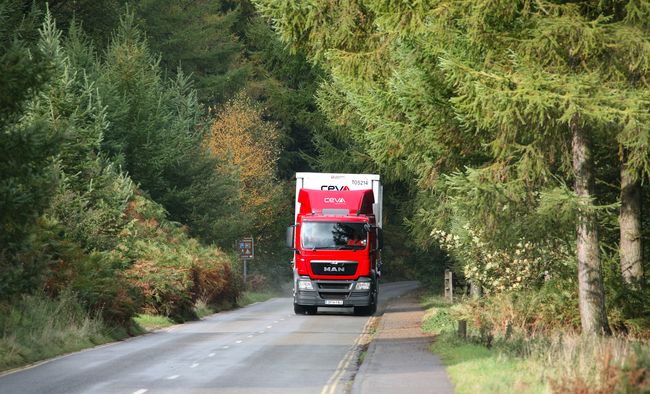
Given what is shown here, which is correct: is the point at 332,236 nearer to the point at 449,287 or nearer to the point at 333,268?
the point at 333,268

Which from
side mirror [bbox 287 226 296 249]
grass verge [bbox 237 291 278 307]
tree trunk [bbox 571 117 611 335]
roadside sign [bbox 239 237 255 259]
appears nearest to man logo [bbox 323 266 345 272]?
side mirror [bbox 287 226 296 249]

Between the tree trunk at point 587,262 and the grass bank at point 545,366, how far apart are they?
1.49 m

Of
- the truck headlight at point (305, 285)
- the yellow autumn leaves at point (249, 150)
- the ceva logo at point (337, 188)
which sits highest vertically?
the yellow autumn leaves at point (249, 150)

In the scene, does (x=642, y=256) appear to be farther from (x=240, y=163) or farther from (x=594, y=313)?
(x=240, y=163)

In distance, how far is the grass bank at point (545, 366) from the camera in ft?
45.4

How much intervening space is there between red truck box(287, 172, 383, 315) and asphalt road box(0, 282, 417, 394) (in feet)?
15.4

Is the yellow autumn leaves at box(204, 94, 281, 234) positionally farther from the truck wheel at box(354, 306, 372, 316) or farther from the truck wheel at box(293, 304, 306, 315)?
the truck wheel at box(354, 306, 372, 316)

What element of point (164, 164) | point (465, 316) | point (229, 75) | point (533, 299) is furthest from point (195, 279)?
point (229, 75)

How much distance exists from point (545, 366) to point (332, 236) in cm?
2449

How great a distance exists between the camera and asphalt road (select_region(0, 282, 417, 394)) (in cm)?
1881

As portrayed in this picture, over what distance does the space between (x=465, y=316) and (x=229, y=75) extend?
54.1 metres

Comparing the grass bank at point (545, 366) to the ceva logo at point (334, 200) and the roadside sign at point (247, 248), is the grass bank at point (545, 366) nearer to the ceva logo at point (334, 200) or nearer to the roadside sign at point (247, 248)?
the ceva logo at point (334, 200)

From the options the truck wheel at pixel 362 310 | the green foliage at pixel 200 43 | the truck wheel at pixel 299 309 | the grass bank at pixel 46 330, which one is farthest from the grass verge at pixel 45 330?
the green foliage at pixel 200 43

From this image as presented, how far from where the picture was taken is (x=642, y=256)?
25766mm
